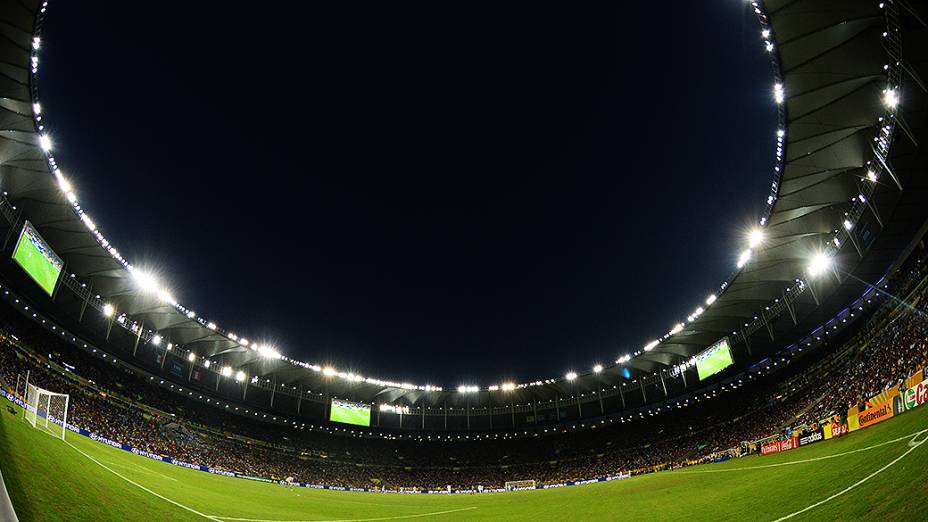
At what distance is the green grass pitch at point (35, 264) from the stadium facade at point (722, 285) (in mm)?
2640

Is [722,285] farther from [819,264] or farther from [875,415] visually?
[875,415]

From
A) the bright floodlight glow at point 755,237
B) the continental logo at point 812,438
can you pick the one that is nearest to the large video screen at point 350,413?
the continental logo at point 812,438

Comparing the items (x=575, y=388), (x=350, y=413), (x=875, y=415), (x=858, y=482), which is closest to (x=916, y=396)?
(x=875, y=415)

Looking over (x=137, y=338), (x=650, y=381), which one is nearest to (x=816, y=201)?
(x=650, y=381)

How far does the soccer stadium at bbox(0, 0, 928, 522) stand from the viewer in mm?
18625

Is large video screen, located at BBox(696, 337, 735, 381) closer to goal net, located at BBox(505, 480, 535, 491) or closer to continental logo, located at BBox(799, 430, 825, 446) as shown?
continental logo, located at BBox(799, 430, 825, 446)

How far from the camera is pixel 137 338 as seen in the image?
170 ft

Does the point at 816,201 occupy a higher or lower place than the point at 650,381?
higher

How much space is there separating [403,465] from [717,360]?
44317 millimetres

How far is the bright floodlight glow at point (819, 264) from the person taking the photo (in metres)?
41.5

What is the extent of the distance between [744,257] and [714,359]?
20.2m

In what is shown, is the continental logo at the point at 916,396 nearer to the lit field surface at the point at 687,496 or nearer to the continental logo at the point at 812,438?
the lit field surface at the point at 687,496

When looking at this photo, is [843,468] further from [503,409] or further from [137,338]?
[503,409]

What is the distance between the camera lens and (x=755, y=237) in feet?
128
